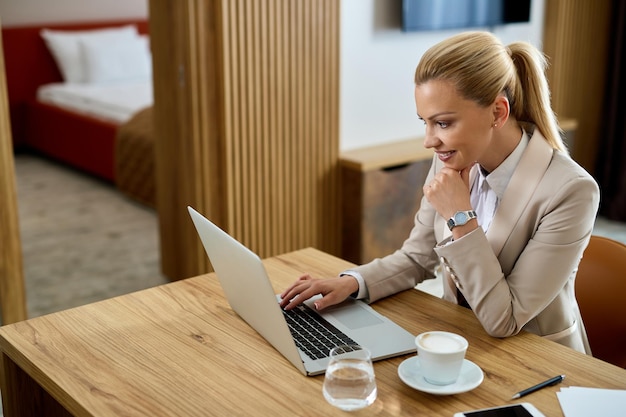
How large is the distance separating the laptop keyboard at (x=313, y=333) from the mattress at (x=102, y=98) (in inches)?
162

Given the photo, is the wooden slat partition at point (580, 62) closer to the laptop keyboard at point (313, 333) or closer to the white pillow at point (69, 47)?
the laptop keyboard at point (313, 333)

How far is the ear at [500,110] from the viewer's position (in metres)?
1.63

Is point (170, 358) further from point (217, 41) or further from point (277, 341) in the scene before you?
point (217, 41)

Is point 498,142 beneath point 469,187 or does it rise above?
above

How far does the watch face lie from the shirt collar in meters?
0.16

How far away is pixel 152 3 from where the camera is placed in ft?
10.8

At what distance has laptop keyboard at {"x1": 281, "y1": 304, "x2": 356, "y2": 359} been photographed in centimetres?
145

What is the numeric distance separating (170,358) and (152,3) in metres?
2.22

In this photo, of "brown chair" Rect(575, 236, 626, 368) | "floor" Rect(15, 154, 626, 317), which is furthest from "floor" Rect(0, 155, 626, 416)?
"brown chair" Rect(575, 236, 626, 368)

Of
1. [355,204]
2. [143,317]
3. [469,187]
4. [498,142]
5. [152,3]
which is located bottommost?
[355,204]

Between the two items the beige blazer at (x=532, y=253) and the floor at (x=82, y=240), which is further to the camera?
the floor at (x=82, y=240)

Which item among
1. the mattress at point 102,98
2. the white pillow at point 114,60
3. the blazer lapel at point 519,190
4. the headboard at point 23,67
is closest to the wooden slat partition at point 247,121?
the blazer lapel at point 519,190

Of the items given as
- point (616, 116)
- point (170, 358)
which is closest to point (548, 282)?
point (170, 358)

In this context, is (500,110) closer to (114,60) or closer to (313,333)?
(313,333)
